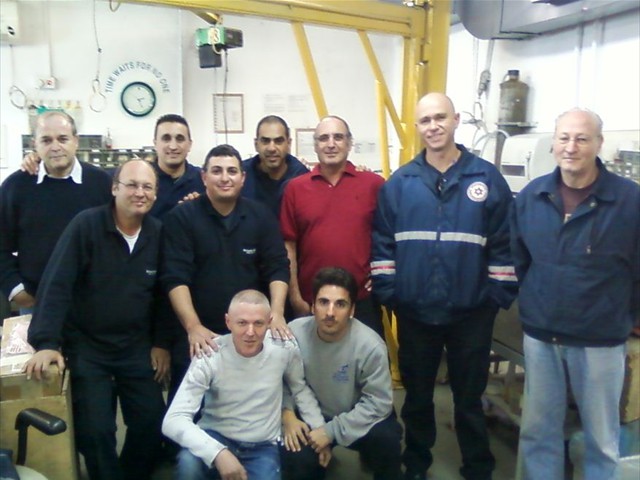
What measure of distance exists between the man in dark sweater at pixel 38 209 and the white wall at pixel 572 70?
2.88 meters

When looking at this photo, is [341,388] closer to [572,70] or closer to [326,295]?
[326,295]

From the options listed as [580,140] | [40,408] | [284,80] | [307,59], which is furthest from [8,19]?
[580,140]

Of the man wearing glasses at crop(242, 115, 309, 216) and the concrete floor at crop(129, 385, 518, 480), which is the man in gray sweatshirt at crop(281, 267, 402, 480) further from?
the man wearing glasses at crop(242, 115, 309, 216)

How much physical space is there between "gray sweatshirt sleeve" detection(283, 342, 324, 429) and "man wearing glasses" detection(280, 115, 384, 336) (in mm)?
396

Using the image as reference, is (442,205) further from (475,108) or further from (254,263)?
(475,108)

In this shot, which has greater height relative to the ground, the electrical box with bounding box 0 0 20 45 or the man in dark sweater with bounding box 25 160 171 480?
the electrical box with bounding box 0 0 20 45

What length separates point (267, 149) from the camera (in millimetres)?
2957


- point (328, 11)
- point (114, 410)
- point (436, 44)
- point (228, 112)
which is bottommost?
point (114, 410)

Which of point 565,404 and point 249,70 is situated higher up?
point 249,70

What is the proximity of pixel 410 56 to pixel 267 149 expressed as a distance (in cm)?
115

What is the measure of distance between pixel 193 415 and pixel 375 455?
0.70 meters

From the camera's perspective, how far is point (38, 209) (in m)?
2.48

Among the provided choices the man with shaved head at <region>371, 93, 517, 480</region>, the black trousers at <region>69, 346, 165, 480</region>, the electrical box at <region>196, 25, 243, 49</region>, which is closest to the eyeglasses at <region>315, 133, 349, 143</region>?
the man with shaved head at <region>371, 93, 517, 480</region>

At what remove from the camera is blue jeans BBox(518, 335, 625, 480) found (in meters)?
2.08
